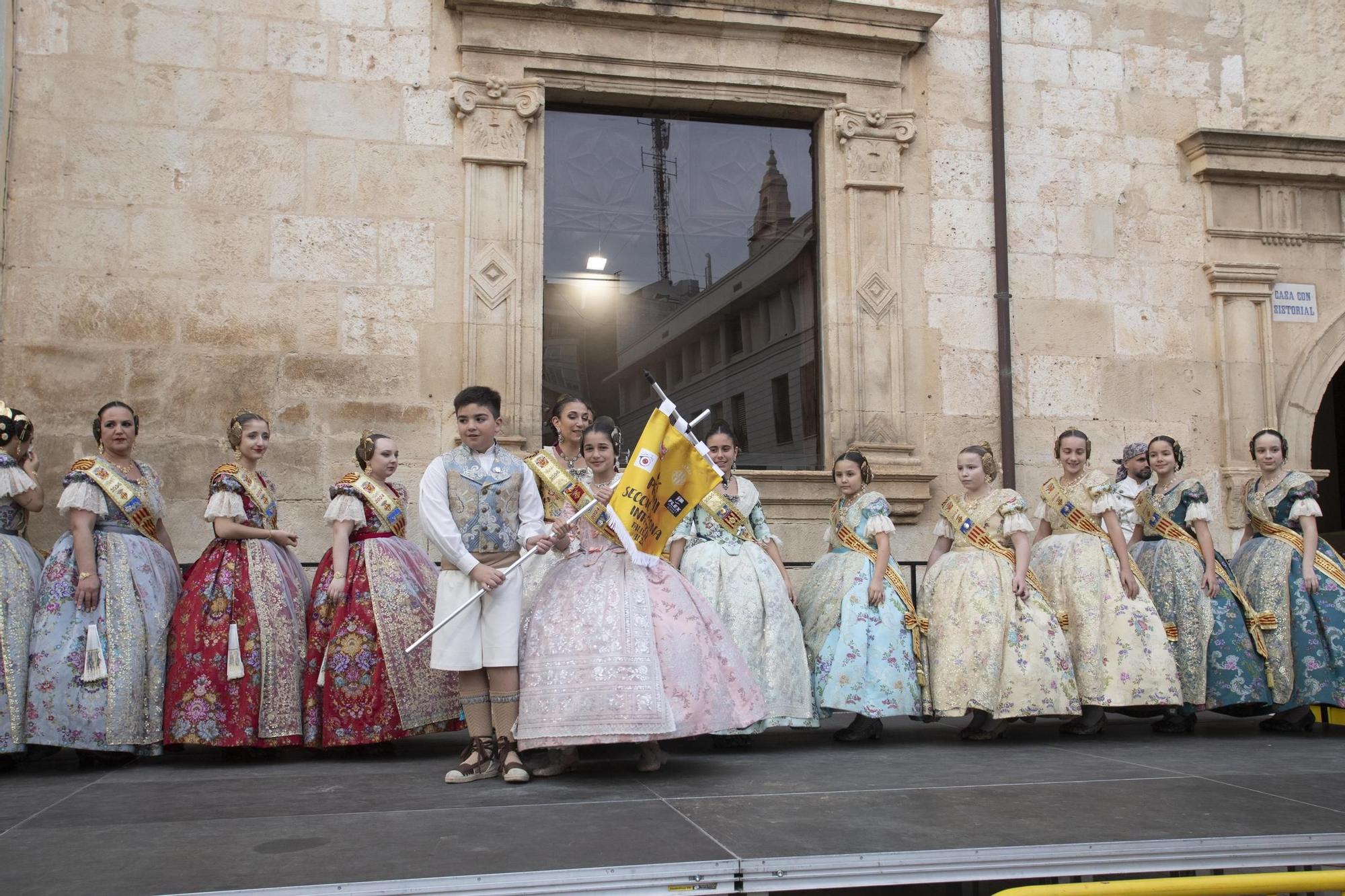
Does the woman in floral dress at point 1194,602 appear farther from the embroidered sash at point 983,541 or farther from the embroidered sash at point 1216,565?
the embroidered sash at point 983,541

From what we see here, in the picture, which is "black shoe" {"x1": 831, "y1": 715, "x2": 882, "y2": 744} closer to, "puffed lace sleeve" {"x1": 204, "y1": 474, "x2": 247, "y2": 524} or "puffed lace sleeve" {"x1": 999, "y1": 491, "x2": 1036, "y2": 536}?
"puffed lace sleeve" {"x1": 999, "y1": 491, "x2": 1036, "y2": 536}

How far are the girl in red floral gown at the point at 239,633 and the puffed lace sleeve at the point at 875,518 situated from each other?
3.07 m

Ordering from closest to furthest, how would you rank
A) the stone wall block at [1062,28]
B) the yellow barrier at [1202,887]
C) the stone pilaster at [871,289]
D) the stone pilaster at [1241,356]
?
the yellow barrier at [1202,887], the stone pilaster at [871,289], the stone pilaster at [1241,356], the stone wall block at [1062,28]

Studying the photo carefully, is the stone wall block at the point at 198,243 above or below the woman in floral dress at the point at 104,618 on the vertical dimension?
above

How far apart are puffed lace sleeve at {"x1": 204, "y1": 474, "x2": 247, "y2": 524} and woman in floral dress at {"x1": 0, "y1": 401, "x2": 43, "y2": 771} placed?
84cm

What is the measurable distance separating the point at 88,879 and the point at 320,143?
18.7 feet

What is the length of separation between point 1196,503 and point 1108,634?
3.59 feet

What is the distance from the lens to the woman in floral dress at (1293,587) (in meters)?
7.02

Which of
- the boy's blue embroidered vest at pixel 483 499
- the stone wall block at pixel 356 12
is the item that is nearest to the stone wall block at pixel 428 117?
the stone wall block at pixel 356 12

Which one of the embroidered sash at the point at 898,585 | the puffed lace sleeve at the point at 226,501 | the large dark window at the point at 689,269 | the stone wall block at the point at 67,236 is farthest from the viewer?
the large dark window at the point at 689,269

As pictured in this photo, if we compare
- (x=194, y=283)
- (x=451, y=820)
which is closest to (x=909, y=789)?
(x=451, y=820)

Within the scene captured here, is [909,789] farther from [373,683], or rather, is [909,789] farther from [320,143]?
[320,143]

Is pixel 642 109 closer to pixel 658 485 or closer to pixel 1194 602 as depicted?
pixel 658 485

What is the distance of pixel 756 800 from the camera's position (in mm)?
4695
